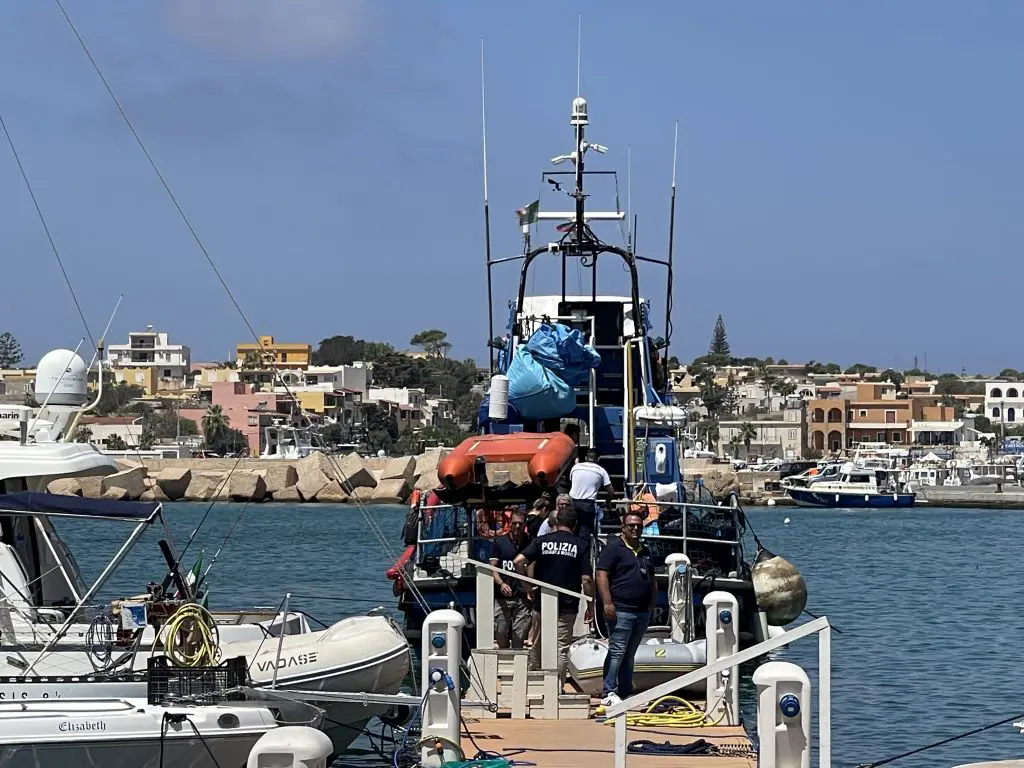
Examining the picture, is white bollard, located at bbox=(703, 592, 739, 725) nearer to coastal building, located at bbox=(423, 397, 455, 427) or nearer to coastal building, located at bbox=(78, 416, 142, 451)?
coastal building, located at bbox=(78, 416, 142, 451)

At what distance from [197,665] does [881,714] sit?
10.0 meters

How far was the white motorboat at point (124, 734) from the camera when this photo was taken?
445 inches

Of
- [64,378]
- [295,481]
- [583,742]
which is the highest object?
[64,378]

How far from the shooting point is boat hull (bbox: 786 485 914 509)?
→ 9894cm

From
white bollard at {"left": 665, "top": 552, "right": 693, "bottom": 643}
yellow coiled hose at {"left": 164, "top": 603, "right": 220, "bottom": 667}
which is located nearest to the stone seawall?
white bollard at {"left": 665, "top": 552, "right": 693, "bottom": 643}

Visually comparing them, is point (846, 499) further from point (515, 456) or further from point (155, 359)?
point (155, 359)

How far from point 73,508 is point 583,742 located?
4244 millimetres

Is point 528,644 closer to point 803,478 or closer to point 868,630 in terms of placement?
point 868,630

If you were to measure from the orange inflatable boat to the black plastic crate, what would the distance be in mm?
6280

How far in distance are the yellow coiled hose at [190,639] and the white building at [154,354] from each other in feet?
571

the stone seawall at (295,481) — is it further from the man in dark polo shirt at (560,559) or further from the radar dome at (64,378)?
the man in dark polo shirt at (560,559)

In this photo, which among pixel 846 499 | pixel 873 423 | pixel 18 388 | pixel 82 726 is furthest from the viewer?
pixel 873 423

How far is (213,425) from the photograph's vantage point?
126m

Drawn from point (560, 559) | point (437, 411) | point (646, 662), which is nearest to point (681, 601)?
point (646, 662)
